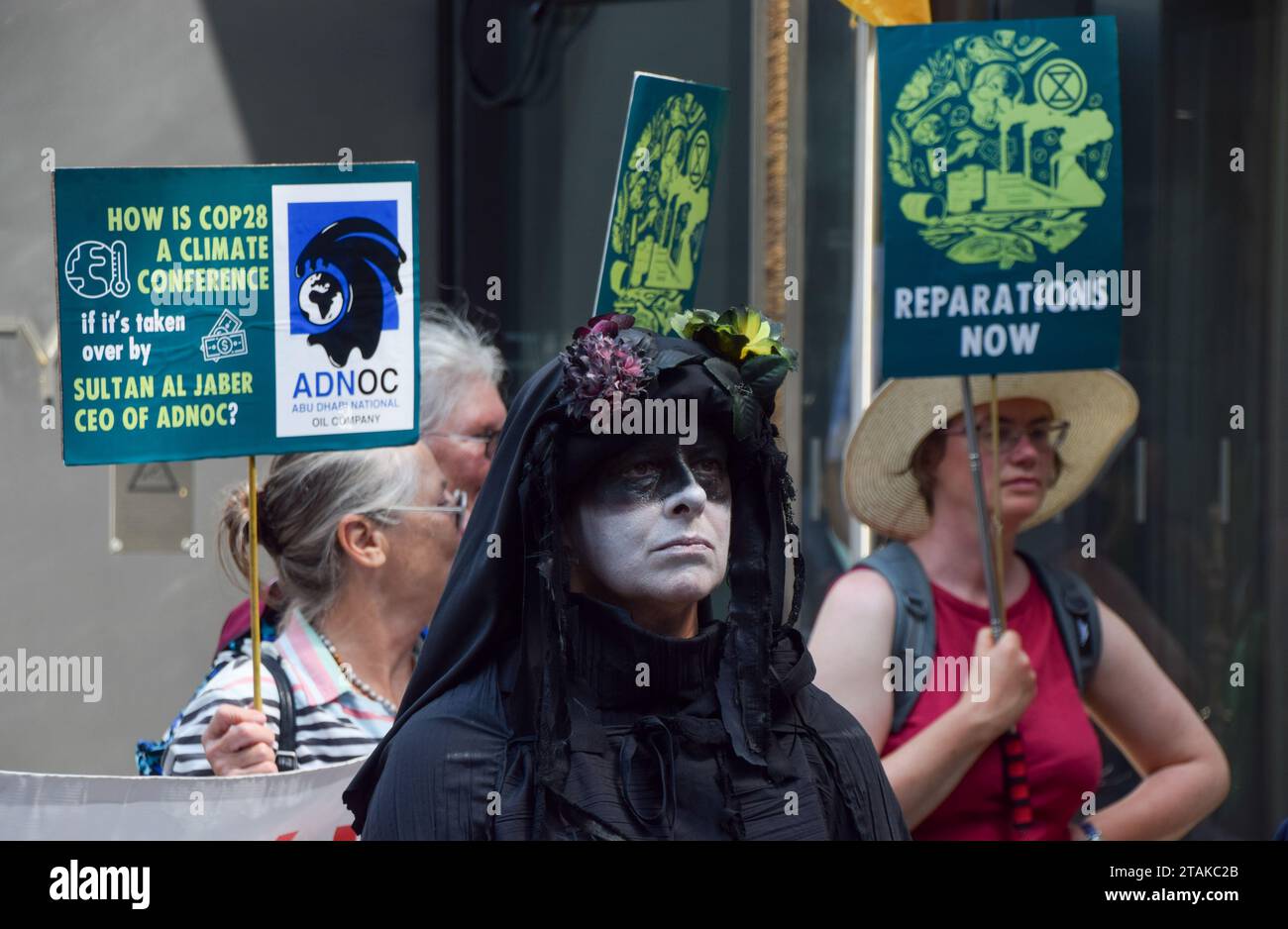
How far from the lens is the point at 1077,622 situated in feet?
12.2

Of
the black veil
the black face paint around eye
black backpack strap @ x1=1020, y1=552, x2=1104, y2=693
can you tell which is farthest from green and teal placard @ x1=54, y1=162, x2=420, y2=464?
black backpack strap @ x1=1020, y1=552, x2=1104, y2=693

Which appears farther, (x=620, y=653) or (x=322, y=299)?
(x=322, y=299)

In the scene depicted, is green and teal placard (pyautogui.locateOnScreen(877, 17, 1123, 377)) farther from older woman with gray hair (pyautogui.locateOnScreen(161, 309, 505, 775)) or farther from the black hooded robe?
the black hooded robe

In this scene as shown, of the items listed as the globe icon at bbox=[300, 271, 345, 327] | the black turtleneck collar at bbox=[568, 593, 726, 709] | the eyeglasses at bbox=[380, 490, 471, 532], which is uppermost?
the globe icon at bbox=[300, 271, 345, 327]

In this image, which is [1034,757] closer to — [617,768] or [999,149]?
[999,149]

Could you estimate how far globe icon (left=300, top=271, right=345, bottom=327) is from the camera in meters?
3.31

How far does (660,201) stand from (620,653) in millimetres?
1649

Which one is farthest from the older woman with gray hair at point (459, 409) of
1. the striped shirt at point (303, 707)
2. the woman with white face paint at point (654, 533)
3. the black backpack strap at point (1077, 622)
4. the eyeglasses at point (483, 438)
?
the woman with white face paint at point (654, 533)

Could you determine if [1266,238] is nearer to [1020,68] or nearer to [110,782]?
[1020,68]

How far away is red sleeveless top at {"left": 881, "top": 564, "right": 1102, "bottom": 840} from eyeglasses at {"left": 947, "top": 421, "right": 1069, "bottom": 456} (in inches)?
17.4

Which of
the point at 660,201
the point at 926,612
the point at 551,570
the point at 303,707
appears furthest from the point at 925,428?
the point at 551,570

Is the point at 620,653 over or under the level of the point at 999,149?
under
